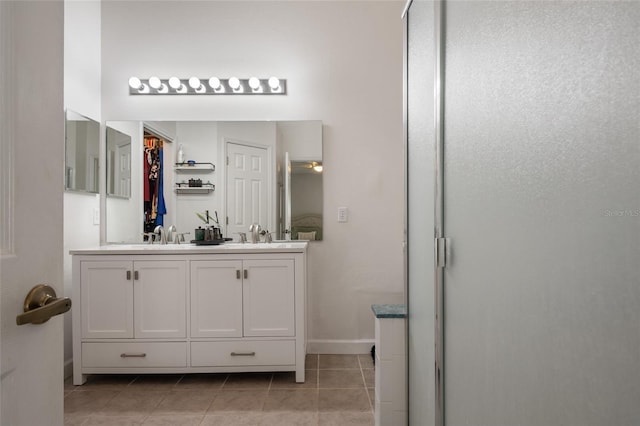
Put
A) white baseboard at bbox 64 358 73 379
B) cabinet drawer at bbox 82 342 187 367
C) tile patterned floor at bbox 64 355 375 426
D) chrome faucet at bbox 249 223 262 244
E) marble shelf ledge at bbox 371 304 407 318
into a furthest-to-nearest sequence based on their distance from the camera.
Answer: chrome faucet at bbox 249 223 262 244 → white baseboard at bbox 64 358 73 379 → cabinet drawer at bbox 82 342 187 367 → tile patterned floor at bbox 64 355 375 426 → marble shelf ledge at bbox 371 304 407 318

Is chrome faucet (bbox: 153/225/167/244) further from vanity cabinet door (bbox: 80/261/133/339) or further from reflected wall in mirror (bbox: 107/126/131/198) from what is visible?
vanity cabinet door (bbox: 80/261/133/339)

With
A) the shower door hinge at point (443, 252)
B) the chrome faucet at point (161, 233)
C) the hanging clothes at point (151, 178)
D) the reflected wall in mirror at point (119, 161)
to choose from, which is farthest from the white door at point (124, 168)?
the shower door hinge at point (443, 252)

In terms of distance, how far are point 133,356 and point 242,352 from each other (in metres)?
0.70

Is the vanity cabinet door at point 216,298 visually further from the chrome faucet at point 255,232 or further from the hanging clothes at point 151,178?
the hanging clothes at point 151,178

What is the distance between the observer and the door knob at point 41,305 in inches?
20.5

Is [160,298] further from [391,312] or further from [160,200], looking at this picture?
[391,312]

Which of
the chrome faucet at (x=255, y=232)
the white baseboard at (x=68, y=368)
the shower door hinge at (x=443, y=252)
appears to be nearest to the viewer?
the shower door hinge at (x=443, y=252)

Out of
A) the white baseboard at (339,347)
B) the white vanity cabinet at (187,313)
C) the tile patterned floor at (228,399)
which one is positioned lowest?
the tile patterned floor at (228,399)

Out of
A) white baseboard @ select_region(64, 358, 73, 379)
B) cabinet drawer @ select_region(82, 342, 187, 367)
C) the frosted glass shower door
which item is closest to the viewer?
the frosted glass shower door

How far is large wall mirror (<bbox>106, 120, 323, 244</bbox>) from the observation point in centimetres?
282

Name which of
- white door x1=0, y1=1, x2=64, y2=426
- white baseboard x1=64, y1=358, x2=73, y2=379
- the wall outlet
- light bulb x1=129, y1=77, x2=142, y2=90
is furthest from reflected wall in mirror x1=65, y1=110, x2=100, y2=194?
white door x1=0, y1=1, x2=64, y2=426

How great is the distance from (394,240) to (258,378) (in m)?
1.41

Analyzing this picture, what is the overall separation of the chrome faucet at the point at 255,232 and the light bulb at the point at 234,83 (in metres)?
1.09

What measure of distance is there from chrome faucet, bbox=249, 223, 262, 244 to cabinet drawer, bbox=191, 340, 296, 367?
778mm
